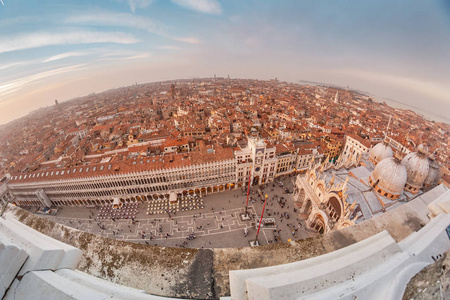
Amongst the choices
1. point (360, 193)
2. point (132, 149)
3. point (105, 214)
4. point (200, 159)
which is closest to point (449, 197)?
point (360, 193)

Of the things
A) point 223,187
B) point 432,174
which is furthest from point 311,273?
point 432,174

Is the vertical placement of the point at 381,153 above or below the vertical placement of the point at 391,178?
below

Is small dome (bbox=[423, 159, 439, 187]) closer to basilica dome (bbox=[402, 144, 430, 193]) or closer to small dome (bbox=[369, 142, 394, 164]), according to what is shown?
basilica dome (bbox=[402, 144, 430, 193])

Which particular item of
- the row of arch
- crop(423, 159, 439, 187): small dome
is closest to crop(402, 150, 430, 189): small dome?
crop(423, 159, 439, 187): small dome

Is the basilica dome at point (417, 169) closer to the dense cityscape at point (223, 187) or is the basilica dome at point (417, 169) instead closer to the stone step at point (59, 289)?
the dense cityscape at point (223, 187)

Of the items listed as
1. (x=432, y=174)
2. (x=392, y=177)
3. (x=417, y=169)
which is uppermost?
(x=417, y=169)

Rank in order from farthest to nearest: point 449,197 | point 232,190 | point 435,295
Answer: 1. point 232,190
2. point 449,197
3. point 435,295

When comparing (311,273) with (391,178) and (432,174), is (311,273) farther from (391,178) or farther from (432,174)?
(432,174)

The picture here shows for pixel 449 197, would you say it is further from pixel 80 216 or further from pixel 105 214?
pixel 80 216
